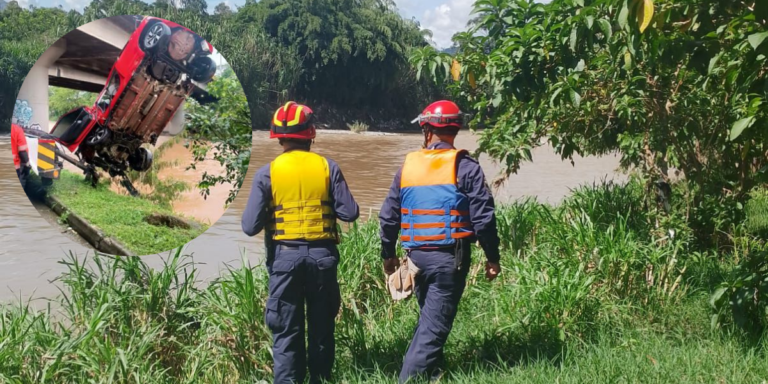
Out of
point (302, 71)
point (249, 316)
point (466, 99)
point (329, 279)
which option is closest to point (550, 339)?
point (329, 279)

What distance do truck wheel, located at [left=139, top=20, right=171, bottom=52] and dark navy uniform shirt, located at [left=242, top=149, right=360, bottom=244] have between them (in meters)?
1.03

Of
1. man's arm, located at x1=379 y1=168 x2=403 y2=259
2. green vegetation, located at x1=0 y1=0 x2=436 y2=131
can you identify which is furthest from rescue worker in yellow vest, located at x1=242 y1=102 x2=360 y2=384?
green vegetation, located at x1=0 y1=0 x2=436 y2=131

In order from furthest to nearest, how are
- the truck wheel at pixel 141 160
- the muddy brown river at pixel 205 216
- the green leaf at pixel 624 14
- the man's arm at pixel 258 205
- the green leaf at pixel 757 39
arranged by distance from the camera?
the muddy brown river at pixel 205 216
the man's arm at pixel 258 205
the truck wheel at pixel 141 160
the green leaf at pixel 757 39
the green leaf at pixel 624 14

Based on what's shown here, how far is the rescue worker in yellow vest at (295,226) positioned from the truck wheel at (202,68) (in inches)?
30.8

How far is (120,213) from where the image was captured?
3.29 m

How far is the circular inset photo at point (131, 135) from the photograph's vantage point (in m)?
3.00

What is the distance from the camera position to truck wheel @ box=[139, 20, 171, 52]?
118 inches

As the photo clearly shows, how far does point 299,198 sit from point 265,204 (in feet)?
0.56

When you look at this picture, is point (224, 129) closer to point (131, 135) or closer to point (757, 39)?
→ point (131, 135)

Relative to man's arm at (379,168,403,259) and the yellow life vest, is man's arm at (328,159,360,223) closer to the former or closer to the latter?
the yellow life vest

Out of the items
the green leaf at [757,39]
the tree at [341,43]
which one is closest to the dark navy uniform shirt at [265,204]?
the green leaf at [757,39]

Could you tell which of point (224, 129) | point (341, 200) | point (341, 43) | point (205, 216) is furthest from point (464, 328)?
point (341, 43)

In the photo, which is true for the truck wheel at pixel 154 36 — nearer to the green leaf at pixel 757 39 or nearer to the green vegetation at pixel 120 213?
the green vegetation at pixel 120 213

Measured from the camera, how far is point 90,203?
3.25m
